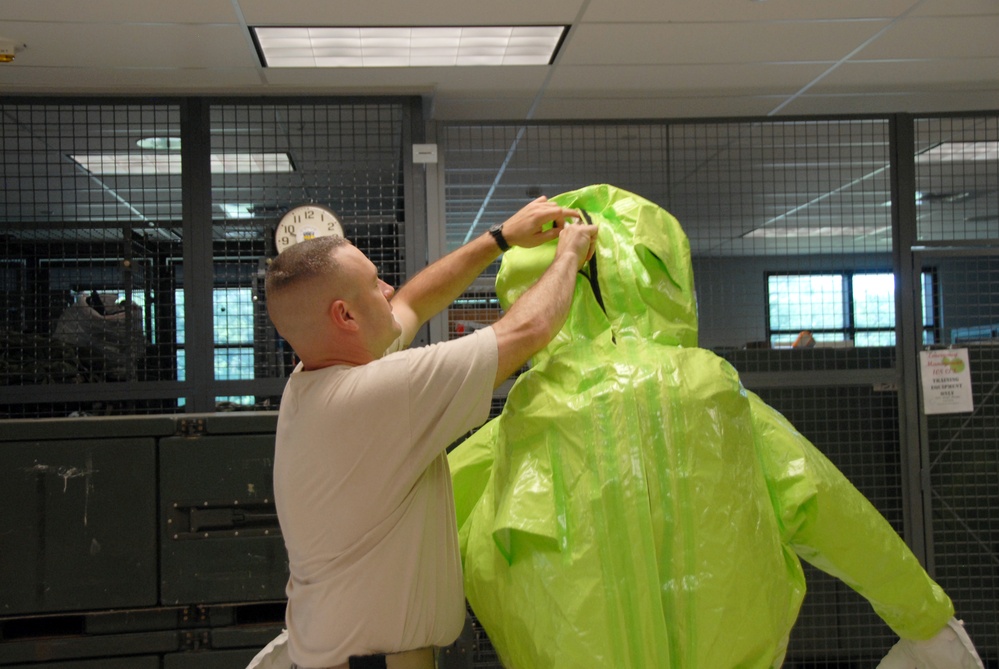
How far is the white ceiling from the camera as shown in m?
2.96

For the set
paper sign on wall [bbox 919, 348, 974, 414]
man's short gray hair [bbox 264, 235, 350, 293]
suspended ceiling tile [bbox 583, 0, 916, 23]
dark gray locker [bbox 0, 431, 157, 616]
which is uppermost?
suspended ceiling tile [bbox 583, 0, 916, 23]

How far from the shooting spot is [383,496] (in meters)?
1.49

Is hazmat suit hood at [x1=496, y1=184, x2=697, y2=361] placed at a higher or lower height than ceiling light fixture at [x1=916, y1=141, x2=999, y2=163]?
lower

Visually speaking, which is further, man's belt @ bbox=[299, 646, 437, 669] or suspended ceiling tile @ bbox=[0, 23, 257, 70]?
suspended ceiling tile @ bbox=[0, 23, 257, 70]

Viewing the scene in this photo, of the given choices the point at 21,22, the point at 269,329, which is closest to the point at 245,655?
the point at 269,329

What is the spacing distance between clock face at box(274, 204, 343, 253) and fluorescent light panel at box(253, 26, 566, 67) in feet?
1.86

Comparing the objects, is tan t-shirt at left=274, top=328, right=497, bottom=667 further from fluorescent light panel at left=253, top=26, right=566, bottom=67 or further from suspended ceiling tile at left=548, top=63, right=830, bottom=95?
suspended ceiling tile at left=548, top=63, right=830, bottom=95

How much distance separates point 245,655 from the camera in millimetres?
2770

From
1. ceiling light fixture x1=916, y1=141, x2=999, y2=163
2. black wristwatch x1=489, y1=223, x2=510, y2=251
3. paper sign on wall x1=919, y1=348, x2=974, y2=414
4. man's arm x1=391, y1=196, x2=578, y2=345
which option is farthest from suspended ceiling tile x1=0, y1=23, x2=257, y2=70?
ceiling light fixture x1=916, y1=141, x2=999, y2=163

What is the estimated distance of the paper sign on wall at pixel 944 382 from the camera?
3455 millimetres

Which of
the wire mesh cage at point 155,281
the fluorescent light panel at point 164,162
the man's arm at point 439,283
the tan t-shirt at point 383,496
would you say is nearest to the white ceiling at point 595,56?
the wire mesh cage at point 155,281

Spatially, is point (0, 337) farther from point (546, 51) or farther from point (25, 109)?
point (546, 51)

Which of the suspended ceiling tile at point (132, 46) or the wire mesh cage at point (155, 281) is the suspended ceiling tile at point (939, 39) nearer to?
the wire mesh cage at point (155, 281)

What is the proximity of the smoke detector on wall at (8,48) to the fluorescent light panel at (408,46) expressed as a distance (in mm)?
851
